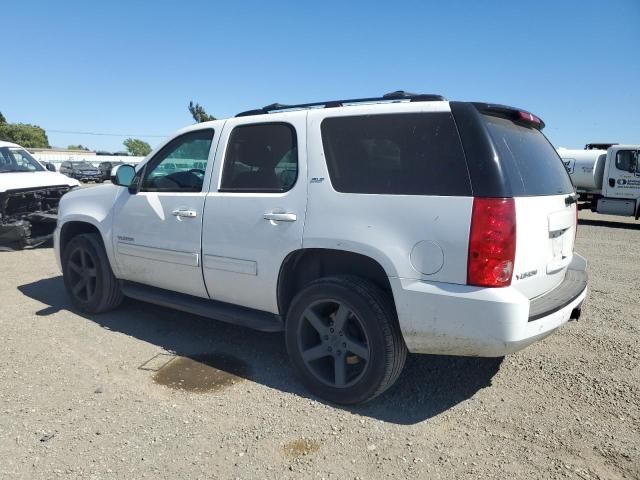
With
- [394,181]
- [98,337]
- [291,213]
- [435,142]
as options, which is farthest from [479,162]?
[98,337]

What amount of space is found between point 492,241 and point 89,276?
13.4 feet

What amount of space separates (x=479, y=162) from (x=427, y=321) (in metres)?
0.98

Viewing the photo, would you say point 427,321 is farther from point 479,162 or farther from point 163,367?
point 163,367

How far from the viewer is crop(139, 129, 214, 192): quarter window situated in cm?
406

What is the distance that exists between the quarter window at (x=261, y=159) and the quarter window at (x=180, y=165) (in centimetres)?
29

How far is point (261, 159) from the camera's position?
373 cm

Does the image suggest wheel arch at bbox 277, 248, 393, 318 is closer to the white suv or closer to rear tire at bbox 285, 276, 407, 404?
the white suv

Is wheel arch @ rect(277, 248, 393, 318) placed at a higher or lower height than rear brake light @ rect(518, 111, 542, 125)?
lower

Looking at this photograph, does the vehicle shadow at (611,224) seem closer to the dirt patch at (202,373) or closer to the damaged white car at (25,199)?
the dirt patch at (202,373)

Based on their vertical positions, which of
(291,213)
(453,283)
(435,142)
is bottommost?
(453,283)

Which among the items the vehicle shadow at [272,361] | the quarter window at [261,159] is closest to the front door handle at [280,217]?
the quarter window at [261,159]

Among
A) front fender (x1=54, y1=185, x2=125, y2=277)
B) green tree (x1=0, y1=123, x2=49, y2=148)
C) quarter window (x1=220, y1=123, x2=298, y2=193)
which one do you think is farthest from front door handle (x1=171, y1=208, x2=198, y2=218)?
green tree (x1=0, y1=123, x2=49, y2=148)

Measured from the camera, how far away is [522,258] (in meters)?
2.70

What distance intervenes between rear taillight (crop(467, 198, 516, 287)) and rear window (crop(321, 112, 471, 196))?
172 mm
